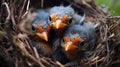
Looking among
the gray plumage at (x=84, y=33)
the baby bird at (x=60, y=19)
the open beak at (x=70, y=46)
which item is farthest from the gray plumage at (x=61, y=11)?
the open beak at (x=70, y=46)

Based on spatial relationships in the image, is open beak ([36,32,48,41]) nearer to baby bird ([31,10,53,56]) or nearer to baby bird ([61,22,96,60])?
baby bird ([31,10,53,56])

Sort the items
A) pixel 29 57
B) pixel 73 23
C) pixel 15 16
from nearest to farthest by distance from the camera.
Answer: pixel 29 57, pixel 15 16, pixel 73 23

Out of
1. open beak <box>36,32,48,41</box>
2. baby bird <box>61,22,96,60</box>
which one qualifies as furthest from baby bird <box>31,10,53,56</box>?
baby bird <box>61,22,96,60</box>

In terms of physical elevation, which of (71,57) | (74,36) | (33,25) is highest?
(33,25)

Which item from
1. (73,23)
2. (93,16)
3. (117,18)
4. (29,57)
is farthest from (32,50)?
(93,16)

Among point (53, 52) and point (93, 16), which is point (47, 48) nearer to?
point (53, 52)

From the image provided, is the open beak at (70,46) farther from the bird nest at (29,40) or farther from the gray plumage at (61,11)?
the gray plumage at (61,11)

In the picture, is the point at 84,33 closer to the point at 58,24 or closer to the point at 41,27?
the point at 58,24
